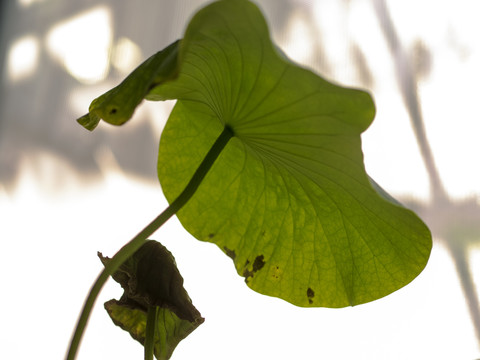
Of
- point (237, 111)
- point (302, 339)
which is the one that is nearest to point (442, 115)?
point (302, 339)

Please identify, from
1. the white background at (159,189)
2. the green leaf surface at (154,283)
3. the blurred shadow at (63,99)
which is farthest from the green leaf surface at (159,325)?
the blurred shadow at (63,99)

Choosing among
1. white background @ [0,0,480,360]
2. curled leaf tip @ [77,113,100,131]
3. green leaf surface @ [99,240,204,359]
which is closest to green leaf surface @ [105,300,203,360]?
green leaf surface @ [99,240,204,359]

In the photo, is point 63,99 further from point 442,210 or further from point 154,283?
point 154,283

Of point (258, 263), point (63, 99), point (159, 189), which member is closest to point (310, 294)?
point (258, 263)

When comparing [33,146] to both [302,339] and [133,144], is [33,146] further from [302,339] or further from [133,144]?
[302,339]

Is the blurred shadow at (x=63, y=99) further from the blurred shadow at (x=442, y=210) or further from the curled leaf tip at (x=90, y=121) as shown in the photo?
the curled leaf tip at (x=90, y=121)

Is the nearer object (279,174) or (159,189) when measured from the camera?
(279,174)

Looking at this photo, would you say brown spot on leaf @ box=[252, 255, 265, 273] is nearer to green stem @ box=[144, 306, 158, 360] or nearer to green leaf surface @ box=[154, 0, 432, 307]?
green leaf surface @ box=[154, 0, 432, 307]

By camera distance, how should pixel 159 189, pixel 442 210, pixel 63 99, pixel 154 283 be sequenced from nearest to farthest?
pixel 154 283 → pixel 442 210 → pixel 159 189 → pixel 63 99
